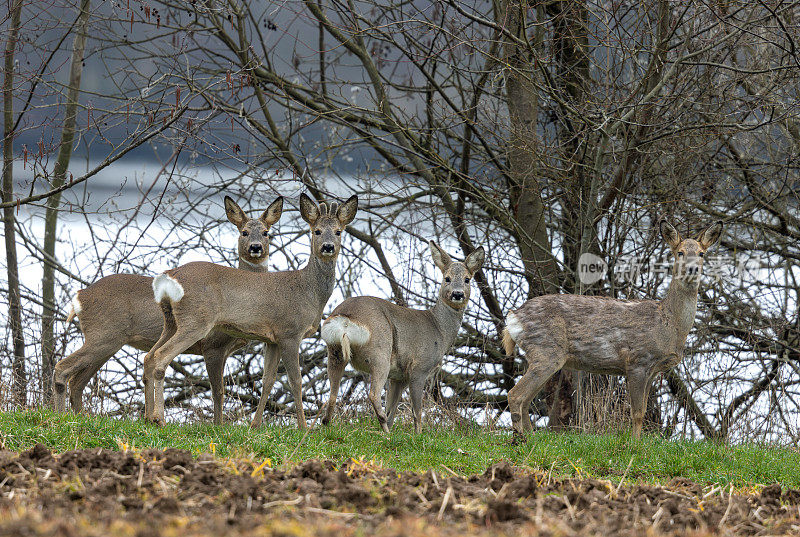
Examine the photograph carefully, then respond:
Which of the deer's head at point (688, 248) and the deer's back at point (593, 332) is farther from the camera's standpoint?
the deer's head at point (688, 248)

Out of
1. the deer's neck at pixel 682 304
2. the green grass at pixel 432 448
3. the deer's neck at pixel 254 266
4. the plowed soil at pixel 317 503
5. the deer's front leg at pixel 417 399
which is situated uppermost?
the deer's neck at pixel 254 266

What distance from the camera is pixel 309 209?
8883 mm

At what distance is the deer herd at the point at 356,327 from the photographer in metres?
8.30

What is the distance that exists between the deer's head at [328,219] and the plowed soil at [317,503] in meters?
3.69

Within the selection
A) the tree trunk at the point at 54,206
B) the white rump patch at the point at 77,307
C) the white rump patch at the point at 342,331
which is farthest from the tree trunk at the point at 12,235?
the white rump patch at the point at 342,331

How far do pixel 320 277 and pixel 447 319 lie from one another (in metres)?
1.61

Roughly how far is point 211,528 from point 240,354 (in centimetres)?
995

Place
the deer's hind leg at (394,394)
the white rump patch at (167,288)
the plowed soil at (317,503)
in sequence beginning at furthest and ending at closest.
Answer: the deer's hind leg at (394,394), the white rump patch at (167,288), the plowed soil at (317,503)

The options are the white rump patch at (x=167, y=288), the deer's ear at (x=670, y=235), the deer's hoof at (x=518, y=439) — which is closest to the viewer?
the white rump patch at (x=167, y=288)

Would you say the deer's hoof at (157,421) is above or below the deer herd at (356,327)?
below

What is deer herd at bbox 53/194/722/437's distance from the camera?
8305 mm

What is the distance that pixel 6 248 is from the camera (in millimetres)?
12758

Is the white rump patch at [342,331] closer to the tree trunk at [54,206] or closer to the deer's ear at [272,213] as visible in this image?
the deer's ear at [272,213]

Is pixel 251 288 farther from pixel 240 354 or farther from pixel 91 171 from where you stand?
pixel 240 354
